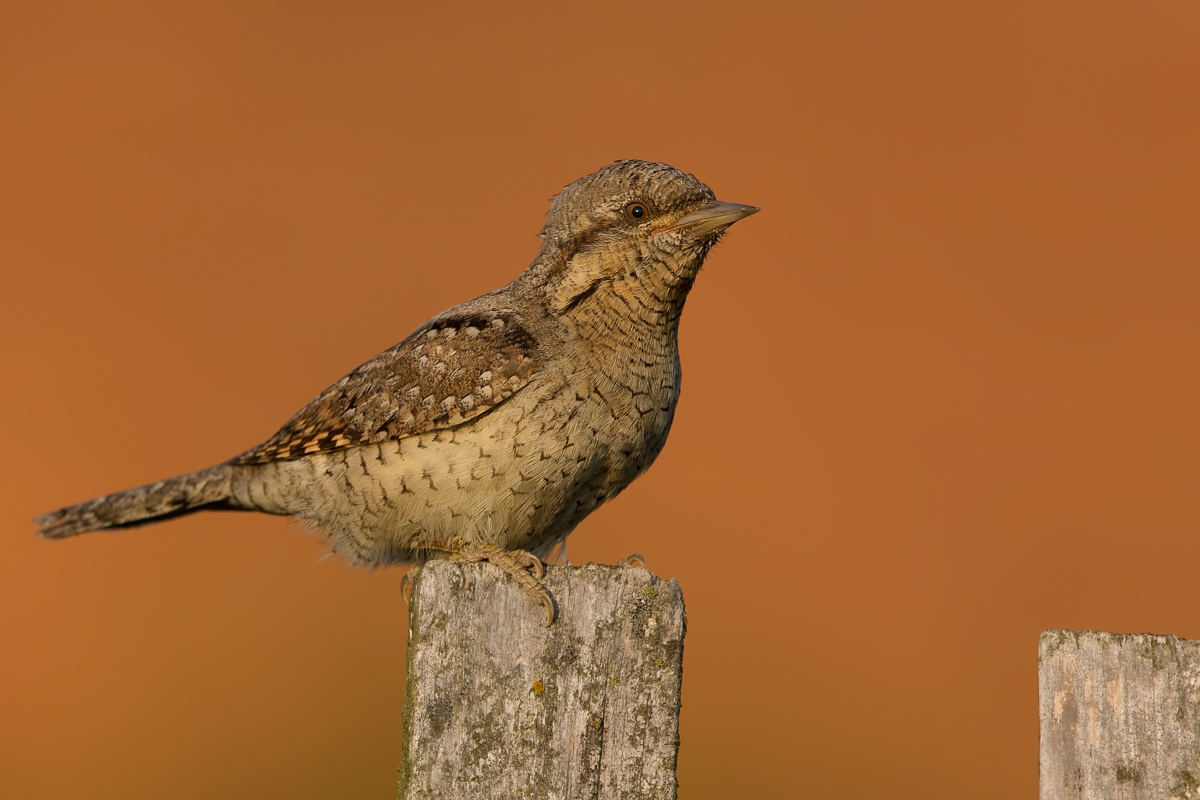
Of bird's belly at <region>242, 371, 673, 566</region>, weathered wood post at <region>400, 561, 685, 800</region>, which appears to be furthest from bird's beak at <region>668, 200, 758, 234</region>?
weathered wood post at <region>400, 561, 685, 800</region>

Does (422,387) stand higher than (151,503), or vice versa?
(422,387)

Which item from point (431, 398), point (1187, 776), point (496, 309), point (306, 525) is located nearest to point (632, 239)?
point (496, 309)

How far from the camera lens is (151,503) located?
13.4ft

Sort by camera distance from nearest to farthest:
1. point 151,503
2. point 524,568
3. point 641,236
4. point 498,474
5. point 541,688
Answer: point 541,688
point 524,568
point 498,474
point 641,236
point 151,503

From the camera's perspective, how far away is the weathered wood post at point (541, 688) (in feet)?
6.31

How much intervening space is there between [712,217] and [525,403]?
0.81 metres

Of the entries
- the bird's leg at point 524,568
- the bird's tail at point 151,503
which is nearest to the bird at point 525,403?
the bird's tail at point 151,503

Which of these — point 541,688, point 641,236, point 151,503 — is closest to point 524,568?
point 541,688

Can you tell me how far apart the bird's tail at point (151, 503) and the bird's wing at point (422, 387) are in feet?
0.71

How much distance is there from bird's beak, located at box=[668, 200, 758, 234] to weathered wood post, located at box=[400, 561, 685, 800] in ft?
5.70

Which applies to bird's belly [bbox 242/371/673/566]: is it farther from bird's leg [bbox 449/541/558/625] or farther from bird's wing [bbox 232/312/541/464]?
bird's leg [bbox 449/541/558/625]

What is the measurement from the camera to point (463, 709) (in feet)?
6.37

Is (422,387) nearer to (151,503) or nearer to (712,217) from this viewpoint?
(712,217)

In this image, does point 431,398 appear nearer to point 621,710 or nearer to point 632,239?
point 632,239
